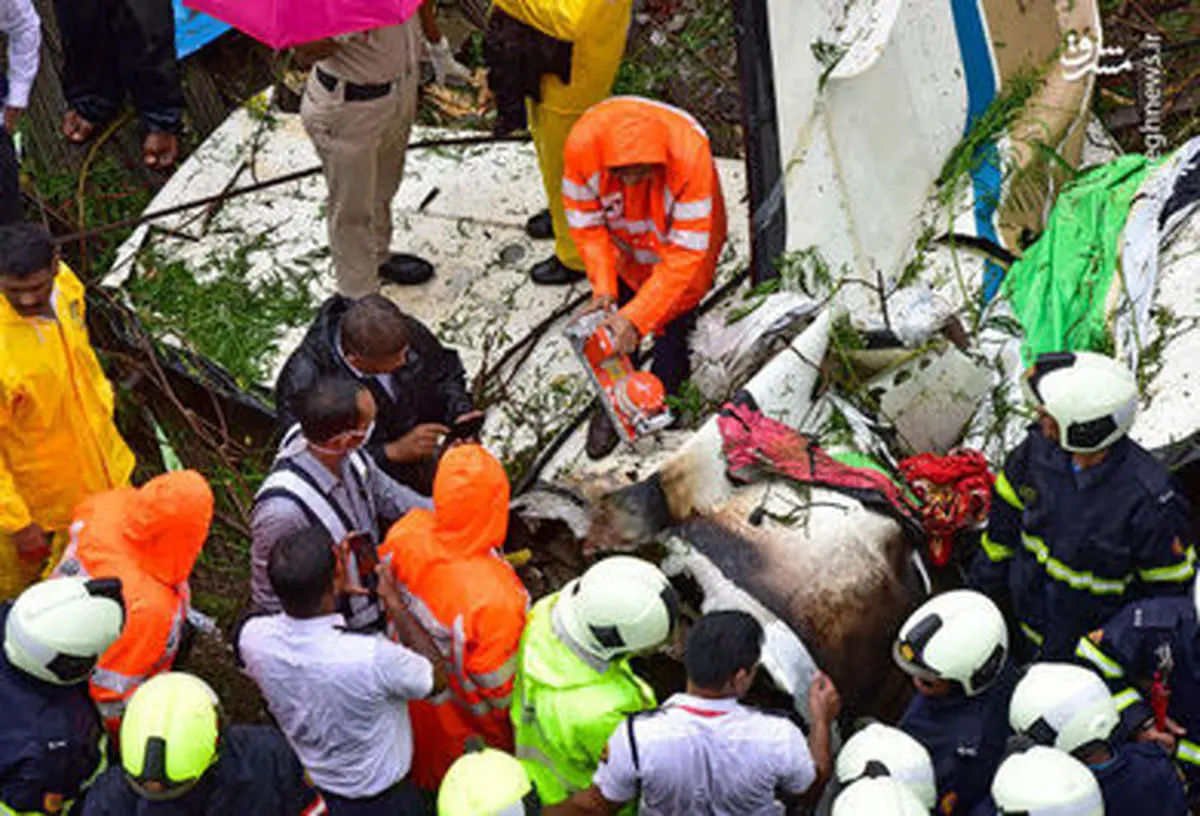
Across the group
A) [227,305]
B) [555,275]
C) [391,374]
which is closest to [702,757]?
[391,374]

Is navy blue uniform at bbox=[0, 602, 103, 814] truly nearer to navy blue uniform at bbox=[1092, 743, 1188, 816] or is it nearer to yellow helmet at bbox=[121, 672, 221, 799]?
yellow helmet at bbox=[121, 672, 221, 799]

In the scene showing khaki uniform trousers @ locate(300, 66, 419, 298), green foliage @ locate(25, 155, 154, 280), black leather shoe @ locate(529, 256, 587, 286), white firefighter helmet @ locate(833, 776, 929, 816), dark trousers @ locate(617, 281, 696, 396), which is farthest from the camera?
green foliage @ locate(25, 155, 154, 280)

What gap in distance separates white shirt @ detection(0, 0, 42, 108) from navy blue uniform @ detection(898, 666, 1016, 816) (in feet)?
13.5

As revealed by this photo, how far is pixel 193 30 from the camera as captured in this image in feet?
24.3

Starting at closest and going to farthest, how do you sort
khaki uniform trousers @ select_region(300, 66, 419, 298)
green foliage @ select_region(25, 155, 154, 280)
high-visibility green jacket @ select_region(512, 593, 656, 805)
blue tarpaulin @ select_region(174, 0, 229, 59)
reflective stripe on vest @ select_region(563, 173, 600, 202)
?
high-visibility green jacket @ select_region(512, 593, 656, 805) < reflective stripe on vest @ select_region(563, 173, 600, 202) < khaki uniform trousers @ select_region(300, 66, 419, 298) < green foliage @ select_region(25, 155, 154, 280) < blue tarpaulin @ select_region(174, 0, 229, 59)

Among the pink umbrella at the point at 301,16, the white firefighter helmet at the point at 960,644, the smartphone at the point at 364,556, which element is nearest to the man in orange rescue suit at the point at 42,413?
the pink umbrella at the point at 301,16

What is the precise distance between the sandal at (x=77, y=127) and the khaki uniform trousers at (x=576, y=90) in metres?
2.12

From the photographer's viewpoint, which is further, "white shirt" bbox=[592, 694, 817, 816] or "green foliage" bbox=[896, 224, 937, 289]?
"green foliage" bbox=[896, 224, 937, 289]

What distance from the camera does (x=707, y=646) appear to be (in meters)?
3.58

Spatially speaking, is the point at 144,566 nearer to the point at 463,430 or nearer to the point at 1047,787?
the point at 463,430

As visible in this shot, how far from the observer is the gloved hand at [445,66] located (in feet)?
24.2

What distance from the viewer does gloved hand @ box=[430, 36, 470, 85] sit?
7.37 m

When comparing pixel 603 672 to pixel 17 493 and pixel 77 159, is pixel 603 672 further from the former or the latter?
pixel 77 159

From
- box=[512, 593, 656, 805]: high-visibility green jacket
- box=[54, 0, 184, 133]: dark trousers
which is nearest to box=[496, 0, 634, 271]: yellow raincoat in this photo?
box=[54, 0, 184, 133]: dark trousers
